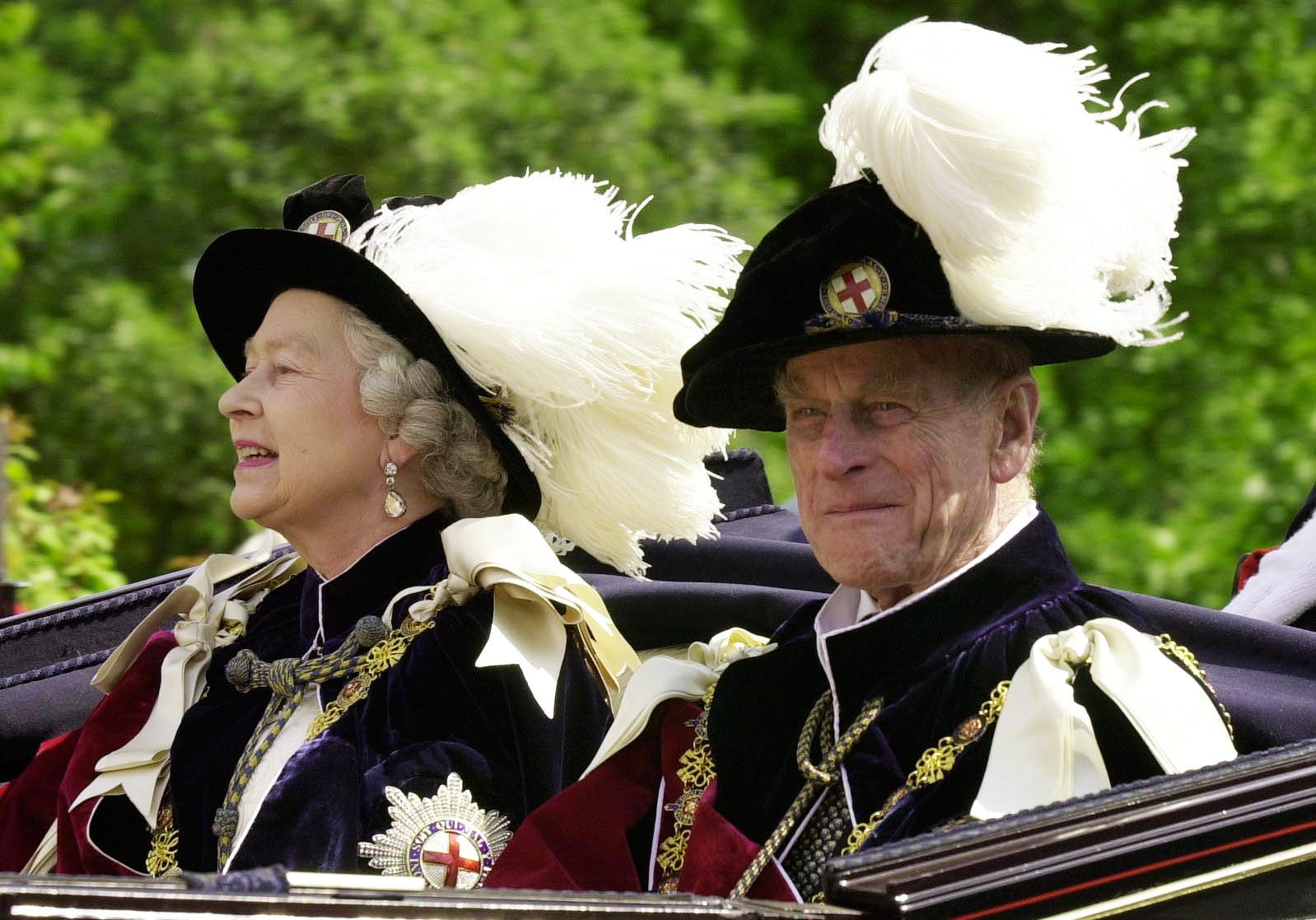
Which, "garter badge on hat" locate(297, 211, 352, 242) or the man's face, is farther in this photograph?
"garter badge on hat" locate(297, 211, 352, 242)

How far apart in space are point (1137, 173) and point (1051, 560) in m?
0.47

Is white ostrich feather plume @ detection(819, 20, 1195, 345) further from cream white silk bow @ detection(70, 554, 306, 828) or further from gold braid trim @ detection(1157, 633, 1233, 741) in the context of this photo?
cream white silk bow @ detection(70, 554, 306, 828)

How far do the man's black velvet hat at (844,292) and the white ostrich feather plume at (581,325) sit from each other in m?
0.50

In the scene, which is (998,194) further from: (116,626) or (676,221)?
(676,221)

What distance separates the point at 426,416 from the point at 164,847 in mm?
764

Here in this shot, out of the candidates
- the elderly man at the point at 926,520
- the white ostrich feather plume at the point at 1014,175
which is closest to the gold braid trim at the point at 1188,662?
the elderly man at the point at 926,520

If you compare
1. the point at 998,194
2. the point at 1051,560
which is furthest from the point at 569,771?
the point at 998,194

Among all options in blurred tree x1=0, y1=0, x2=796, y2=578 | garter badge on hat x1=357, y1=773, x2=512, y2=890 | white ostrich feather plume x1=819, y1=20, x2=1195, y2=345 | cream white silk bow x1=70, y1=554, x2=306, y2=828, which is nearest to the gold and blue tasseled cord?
cream white silk bow x1=70, y1=554, x2=306, y2=828

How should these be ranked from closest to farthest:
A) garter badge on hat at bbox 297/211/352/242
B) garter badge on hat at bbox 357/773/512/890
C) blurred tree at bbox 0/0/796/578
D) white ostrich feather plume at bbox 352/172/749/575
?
1. garter badge on hat at bbox 357/773/512/890
2. white ostrich feather plume at bbox 352/172/749/575
3. garter badge on hat at bbox 297/211/352/242
4. blurred tree at bbox 0/0/796/578

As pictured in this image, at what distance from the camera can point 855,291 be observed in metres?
2.28

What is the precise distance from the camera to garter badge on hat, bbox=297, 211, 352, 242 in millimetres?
3074

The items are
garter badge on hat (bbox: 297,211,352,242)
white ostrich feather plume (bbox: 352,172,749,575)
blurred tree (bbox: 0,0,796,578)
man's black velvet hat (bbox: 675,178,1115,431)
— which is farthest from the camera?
blurred tree (bbox: 0,0,796,578)

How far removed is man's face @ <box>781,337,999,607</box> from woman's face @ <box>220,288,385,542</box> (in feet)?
2.99

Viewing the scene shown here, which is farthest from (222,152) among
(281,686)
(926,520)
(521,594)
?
(926,520)
